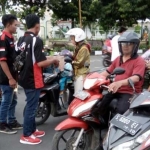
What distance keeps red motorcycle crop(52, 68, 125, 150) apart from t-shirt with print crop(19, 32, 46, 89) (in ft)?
2.56

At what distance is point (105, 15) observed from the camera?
59.6ft

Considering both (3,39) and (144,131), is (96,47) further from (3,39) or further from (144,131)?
(144,131)

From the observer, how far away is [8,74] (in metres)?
4.03

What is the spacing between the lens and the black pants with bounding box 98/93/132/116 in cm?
314

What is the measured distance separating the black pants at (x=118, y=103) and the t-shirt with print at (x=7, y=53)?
1.57 meters

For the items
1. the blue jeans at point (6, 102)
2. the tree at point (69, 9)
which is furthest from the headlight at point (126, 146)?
the tree at point (69, 9)

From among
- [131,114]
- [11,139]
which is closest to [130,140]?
[131,114]

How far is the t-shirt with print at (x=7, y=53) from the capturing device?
4.07 meters

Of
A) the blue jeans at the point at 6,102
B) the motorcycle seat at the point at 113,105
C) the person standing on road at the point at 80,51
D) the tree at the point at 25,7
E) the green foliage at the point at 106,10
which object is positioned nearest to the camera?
the motorcycle seat at the point at 113,105

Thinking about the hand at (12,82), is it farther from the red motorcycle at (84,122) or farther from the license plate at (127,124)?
the license plate at (127,124)

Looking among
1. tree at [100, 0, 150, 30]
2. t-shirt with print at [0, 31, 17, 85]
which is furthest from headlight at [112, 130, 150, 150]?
tree at [100, 0, 150, 30]

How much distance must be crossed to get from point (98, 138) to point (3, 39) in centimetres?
187

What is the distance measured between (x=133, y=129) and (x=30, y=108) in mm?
1895

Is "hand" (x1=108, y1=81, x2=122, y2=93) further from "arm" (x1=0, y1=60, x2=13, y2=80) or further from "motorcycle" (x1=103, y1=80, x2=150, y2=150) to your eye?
"arm" (x1=0, y1=60, x2=13, y2=80)
